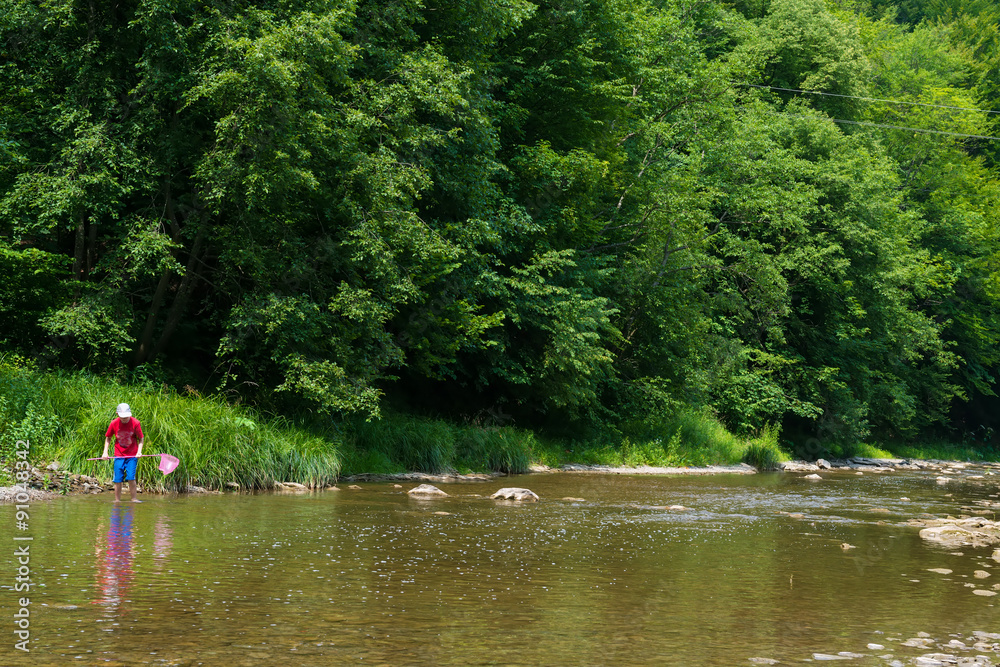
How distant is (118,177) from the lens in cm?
1761

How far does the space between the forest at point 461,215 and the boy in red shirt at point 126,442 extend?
1.70 meters

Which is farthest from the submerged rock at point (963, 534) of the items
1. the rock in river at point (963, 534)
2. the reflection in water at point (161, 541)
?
the reflection in water at point (161, 541)

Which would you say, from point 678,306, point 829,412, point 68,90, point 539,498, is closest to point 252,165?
point 68,90

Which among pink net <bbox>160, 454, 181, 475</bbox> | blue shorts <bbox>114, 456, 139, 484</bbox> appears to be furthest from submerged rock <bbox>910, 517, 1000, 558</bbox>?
blue shorts <bbox>114, 456, 139, 484</bbox>

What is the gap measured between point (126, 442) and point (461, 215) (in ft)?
36.0

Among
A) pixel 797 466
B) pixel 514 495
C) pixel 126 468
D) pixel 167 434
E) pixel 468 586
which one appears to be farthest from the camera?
pixel 797 466

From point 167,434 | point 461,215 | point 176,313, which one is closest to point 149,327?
point 176,313

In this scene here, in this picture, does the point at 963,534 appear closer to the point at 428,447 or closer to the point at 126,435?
the point at 428,447

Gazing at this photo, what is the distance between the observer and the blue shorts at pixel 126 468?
13.6 metres

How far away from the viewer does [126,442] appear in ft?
45.5

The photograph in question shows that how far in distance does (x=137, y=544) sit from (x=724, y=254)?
29.3 meters

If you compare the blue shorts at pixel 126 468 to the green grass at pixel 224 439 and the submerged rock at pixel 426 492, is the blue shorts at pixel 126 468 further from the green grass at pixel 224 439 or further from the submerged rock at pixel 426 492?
the submerged rock at pixel 426 492

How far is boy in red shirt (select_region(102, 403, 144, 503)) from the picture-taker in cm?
1366

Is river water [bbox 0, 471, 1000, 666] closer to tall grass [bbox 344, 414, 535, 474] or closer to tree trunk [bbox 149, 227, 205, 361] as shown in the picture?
tall grass [bbox 344, 414, 535, 474]
